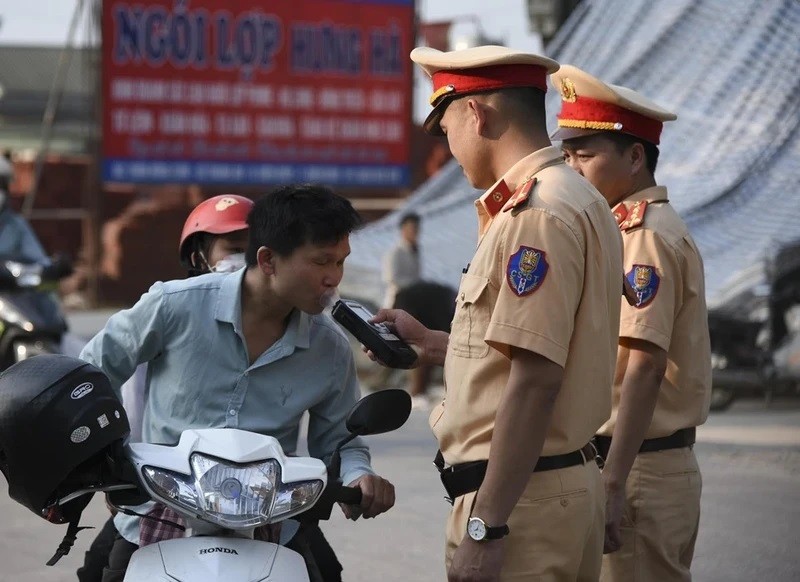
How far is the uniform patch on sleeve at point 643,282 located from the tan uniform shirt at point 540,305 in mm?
518

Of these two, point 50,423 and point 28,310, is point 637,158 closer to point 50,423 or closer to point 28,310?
point 50,423

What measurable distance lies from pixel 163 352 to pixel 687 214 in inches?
318

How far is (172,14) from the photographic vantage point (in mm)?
16234

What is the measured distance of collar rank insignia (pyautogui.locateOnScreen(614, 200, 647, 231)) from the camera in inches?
131

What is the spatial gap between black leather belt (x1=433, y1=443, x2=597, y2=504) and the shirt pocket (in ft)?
0.73

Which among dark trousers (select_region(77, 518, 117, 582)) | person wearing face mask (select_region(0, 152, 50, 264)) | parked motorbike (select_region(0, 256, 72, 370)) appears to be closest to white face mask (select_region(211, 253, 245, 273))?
dark trousers (select_region(77, 518, 117, 582))

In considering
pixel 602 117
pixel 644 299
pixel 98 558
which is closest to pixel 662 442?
pixel 644 299

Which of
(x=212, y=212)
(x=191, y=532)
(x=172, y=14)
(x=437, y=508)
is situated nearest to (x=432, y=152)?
(x=172, y=14)

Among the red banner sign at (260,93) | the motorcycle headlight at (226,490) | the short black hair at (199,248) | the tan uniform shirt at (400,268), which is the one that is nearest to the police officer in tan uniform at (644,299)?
the motorcycle headlight at (226,490)

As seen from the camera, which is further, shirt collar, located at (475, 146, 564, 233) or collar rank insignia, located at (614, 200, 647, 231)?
collar rank insignia, located at (614, 200, 647, 231)

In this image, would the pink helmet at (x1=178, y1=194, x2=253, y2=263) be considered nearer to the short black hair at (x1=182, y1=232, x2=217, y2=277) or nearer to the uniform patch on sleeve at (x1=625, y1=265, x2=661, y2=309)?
Answer: the short black hair at (x1=182, y1=232, x2=217, y2=277)

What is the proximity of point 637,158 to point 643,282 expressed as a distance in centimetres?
37

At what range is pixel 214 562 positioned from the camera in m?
2.53

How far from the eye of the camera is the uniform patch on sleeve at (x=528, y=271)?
2.52 meters
